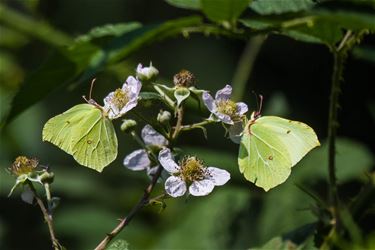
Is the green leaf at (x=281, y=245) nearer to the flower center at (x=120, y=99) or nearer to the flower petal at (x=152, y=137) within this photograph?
the flower petal at (x=152, y=137)

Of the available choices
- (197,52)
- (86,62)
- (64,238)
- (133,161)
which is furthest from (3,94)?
(197,52)

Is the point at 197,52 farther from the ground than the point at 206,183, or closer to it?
closer to it

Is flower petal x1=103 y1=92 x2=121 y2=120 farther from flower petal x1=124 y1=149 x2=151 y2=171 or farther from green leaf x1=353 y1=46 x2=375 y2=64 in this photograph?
green leaf x1=353 y1=46 x2=375 y2=64

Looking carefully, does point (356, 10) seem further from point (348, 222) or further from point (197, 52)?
point (197, 52)

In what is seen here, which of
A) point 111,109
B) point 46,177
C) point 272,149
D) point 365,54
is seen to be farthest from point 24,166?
point 365,54

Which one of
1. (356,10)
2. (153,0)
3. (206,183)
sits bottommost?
(153,0)

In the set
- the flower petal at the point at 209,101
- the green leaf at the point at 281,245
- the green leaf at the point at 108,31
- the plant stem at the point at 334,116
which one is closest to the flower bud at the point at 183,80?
the flower petal at the point at 209,101
